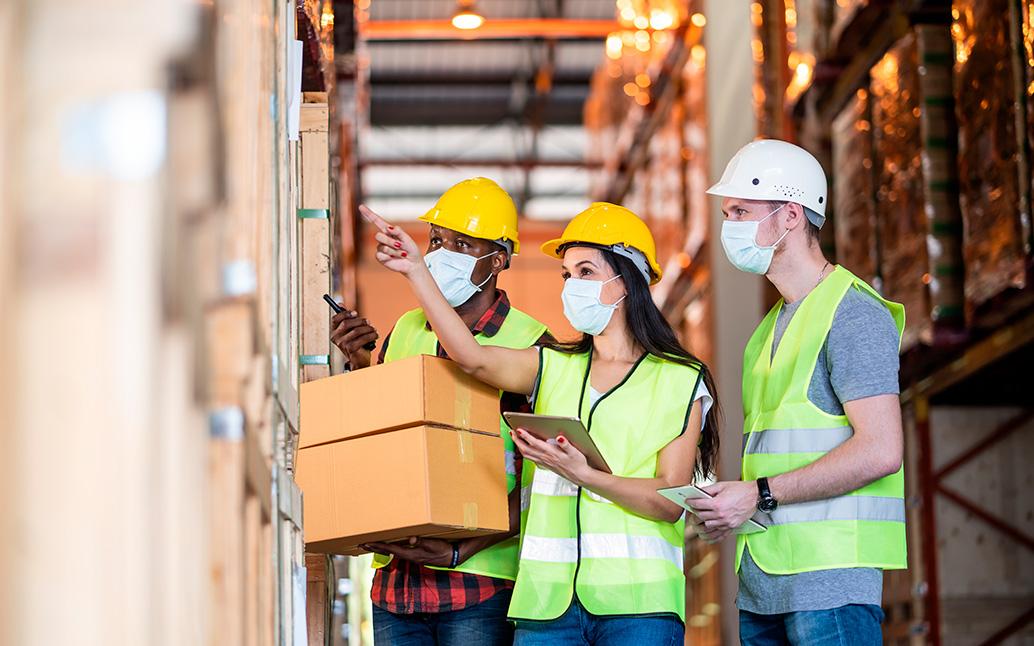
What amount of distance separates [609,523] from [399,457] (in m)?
0.64

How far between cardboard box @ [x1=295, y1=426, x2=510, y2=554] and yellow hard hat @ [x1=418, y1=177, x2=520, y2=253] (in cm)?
75

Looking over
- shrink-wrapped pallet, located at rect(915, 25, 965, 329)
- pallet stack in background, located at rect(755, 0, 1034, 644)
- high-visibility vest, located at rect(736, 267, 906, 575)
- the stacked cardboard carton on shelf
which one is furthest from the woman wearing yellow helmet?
shrink-wrapped pallet, located at rect(915, 25, 965, 329)

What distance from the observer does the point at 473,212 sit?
4734 mm

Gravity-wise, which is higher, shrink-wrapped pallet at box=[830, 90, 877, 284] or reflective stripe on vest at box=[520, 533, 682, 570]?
shrink-wrapped pallet at box=[830, 90, 877, 284]

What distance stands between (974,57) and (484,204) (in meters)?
4.02

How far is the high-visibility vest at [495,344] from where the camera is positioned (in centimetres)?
439

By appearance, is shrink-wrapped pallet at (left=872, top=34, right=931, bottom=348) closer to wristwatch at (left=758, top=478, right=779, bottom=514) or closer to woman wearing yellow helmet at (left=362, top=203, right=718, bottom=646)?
woman wearing yellow helmet at (left=362, top=203, right=718, bottom=646)

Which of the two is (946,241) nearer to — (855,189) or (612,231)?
(855,189)

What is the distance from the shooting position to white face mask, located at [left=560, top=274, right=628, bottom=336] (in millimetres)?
4352

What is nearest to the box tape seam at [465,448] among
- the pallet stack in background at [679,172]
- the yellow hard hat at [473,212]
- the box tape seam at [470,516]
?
the box tape seam at [470,516]

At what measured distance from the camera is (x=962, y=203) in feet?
25.7

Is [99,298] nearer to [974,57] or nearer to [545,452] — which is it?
[545,452]

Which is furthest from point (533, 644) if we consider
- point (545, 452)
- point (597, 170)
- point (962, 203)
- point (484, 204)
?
point (597, 170)

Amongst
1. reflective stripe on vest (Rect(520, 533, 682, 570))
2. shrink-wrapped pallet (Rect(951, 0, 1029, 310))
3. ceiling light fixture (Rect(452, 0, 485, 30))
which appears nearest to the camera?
reflective stripe on vest (Rect(520, 533, 682, 570))
